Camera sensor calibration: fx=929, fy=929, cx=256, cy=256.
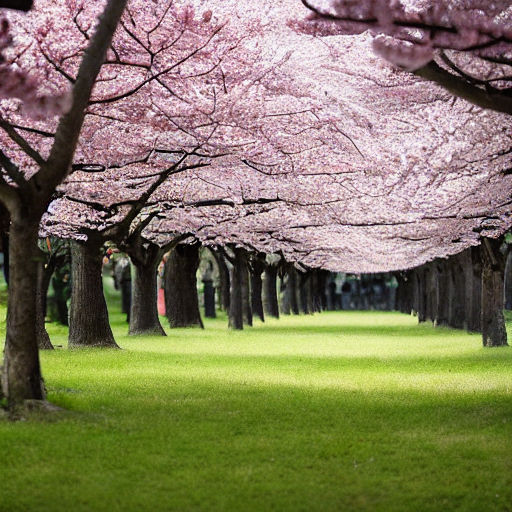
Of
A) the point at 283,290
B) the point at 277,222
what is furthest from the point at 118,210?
the point at 283,290

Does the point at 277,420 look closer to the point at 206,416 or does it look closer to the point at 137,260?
the point at 206,416

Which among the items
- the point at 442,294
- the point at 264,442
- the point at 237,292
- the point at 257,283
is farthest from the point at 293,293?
the point at 264,442

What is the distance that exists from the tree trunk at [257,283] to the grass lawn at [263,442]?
3246 centimetres

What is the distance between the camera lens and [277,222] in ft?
106

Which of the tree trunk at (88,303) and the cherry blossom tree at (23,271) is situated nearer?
the cherry blossom tree at (23,271)

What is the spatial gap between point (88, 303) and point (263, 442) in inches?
696

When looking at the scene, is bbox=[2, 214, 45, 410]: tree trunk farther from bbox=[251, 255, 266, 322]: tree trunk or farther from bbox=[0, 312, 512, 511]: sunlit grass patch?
bbox=[251, 255, 266, 322]: tree trunk

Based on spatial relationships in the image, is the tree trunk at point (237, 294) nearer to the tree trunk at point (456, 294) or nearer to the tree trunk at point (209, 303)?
the tree trunk at point (456, 294)

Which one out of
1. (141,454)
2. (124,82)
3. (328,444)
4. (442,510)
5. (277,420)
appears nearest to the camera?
(442,510)

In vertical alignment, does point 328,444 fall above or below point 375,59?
below

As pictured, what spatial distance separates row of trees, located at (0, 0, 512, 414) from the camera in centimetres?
1142

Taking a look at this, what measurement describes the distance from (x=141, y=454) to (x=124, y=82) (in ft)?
29.0

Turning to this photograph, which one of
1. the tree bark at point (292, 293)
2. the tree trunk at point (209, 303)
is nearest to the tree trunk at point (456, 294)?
the tree trunk at point (209, 303)

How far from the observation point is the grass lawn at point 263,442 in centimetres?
746
